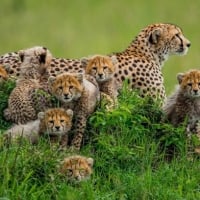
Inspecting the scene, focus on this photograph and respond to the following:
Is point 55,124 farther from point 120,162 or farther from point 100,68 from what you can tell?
point 100,68

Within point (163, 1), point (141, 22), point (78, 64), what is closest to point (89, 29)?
point (141, 22)

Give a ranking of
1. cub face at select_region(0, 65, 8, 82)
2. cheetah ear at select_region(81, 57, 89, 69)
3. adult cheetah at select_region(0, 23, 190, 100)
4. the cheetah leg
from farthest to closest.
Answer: adult cheetah at select_region(0, 23, 190, 100)
cheetah ear at select_region(81, 57, 89, 69)
cub face at select_region(0, 65, 8, 82)
the cheetah leg

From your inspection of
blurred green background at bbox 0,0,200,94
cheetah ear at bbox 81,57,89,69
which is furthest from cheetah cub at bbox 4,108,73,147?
blurred green background at bbox 0,0,200,94

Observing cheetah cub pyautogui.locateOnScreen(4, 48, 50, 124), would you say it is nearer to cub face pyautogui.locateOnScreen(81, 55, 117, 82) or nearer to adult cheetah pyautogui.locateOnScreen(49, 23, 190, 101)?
cub face pyautogui.locateOnScreen(81, 55, 117, 82)

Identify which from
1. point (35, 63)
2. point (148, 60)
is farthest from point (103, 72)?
point (148, 60)

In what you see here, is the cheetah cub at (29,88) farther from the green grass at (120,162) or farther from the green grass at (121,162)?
the green grass at (121,162)

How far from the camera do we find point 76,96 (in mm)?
9859

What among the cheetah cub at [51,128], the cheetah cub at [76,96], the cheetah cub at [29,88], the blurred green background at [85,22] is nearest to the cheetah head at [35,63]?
the cheetah cub at [29,88]

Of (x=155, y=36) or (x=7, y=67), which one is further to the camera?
(x=155, y=36)

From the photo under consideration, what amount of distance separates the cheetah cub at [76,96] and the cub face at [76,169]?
0.67 m

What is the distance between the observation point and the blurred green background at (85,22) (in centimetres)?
2205

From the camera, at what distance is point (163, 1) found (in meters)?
25.2

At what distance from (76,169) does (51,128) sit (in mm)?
613

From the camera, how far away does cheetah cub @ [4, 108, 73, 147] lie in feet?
31.2
